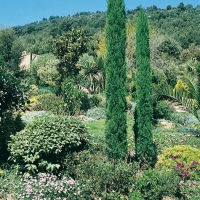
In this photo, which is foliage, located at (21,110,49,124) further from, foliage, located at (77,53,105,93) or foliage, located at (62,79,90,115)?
foliage, located at (77,53,105,93)

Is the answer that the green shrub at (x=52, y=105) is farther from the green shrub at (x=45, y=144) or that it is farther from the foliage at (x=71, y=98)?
the green shrub at (x=45, y=144)

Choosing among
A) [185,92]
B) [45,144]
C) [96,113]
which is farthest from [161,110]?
[45,144]

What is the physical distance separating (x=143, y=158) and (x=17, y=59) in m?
33.7

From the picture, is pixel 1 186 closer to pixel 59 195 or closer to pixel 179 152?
pixel 59 195

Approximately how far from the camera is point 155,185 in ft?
22.8

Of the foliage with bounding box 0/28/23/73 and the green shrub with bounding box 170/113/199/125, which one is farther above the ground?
the foliage with bounding box 0/28/23/73

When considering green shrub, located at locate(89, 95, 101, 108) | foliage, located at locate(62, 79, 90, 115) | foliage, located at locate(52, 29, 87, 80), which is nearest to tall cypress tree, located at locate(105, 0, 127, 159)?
foliage, located at locate(62, 79, 90, 115)

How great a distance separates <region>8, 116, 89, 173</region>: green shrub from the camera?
8.60 m

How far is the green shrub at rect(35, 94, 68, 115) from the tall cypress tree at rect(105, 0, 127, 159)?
359 inches

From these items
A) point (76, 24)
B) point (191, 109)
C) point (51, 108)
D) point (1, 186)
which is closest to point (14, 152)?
point (1, 186)

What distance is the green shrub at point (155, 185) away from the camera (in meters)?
6.92

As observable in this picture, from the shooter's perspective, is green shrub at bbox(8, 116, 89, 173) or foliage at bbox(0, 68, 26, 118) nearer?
green shrub at bbox(8, 116, 89, 173)

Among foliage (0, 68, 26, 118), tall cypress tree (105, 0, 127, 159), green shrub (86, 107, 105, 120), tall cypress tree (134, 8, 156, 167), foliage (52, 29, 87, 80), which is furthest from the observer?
foliage (52, 29, 87, 80)

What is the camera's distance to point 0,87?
10195mm
